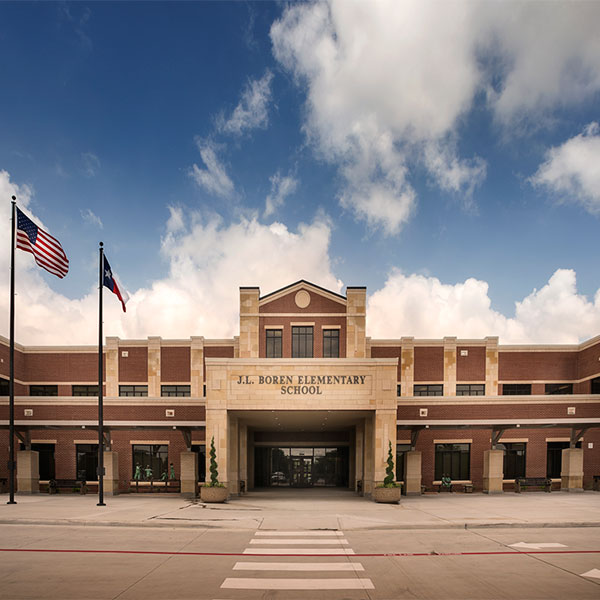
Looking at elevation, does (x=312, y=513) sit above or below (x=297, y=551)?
below

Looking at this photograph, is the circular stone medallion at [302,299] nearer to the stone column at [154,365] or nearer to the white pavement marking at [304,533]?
the stone column at [154,365]

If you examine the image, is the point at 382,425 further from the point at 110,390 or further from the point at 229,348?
the point at 110,390

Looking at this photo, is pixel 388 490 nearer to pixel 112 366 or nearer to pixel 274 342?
pixel 274 342

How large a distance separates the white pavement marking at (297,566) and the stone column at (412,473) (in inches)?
735

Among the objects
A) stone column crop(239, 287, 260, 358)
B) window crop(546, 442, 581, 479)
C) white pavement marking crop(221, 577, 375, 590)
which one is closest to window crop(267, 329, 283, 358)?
stone column crop(239, 287, 260, 358)

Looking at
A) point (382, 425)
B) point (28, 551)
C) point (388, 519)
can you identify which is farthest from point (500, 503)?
point (28, 551)

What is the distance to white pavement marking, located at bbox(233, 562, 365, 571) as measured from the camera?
36.5ft

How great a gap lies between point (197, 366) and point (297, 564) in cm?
2793

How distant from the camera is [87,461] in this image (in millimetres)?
34938

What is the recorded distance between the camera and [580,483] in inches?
1195

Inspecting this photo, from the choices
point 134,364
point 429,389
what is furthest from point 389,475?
point 134,364

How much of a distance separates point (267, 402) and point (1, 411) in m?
17.9

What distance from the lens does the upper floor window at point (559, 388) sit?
38.6 metres

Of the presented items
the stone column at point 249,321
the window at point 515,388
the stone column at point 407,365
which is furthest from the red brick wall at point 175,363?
the window at point 515,388
